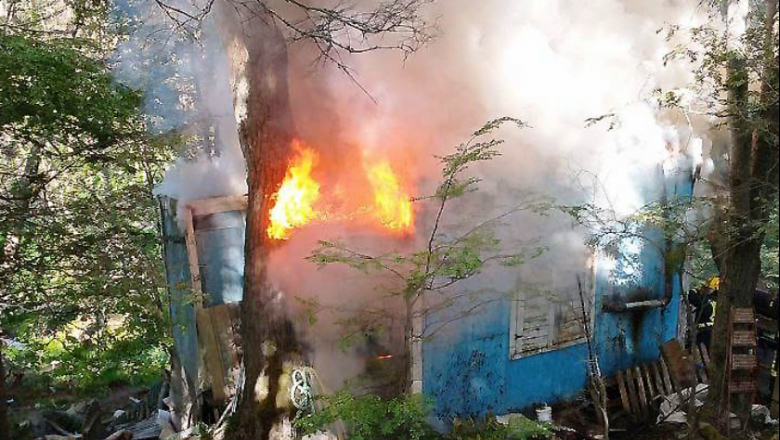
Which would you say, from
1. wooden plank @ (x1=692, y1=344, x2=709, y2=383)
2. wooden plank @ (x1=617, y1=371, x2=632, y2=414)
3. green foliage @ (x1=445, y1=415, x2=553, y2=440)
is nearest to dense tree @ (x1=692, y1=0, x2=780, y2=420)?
wooden plank @ (x1=617, y1=371, x2=632, y2=414)

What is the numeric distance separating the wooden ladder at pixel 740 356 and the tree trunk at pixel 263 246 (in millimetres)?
5537

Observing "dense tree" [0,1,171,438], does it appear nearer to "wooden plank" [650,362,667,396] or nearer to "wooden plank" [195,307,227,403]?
"wooden plank" [195,307,227,403]

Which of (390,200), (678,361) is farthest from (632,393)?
(390,200)

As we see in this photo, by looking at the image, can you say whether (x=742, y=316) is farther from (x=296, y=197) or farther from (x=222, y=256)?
(x=222, y=256)

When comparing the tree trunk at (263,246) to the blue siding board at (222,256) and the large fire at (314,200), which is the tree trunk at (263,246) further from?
the blue siding board at (222,256)

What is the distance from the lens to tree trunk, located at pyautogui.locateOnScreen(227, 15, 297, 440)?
6.89 meters

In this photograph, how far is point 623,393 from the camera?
364 inches

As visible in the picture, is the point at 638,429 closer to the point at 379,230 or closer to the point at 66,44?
the point at 379,230

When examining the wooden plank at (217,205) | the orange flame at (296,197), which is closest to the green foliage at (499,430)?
the orange flame at (296,197)

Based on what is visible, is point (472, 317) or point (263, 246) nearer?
point (263, 246)

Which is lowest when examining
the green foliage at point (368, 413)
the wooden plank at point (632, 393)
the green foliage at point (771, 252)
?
the wooden plank at point (632, 393)

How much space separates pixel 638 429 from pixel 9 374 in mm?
9937

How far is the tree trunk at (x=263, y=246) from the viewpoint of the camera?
6895mm

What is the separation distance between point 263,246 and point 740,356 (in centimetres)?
615
